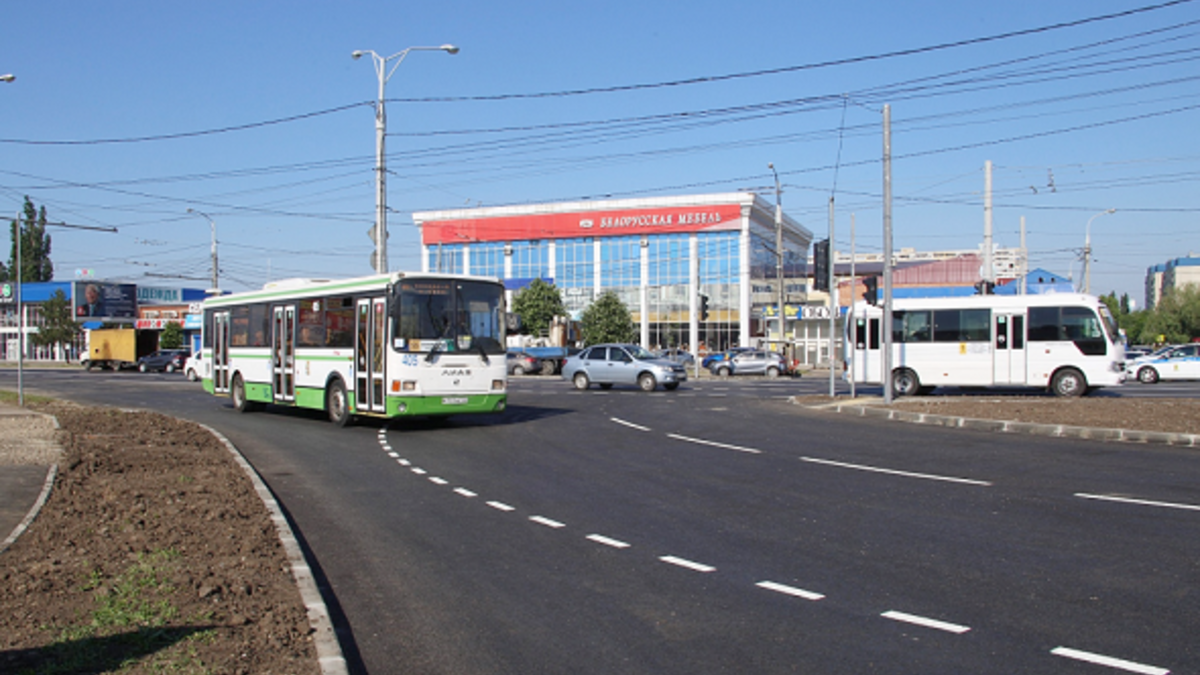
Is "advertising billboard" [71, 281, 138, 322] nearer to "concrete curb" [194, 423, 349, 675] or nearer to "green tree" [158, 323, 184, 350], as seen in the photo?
"green tree" [158, 323, 184, 350]

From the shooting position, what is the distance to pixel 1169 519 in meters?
8.30

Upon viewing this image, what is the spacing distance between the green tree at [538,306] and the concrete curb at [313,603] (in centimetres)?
6472

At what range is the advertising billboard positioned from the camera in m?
88.9

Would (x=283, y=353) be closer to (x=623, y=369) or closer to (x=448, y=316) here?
(x=448, y=316)

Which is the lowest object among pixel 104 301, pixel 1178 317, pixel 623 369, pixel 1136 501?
pixel 1136 501

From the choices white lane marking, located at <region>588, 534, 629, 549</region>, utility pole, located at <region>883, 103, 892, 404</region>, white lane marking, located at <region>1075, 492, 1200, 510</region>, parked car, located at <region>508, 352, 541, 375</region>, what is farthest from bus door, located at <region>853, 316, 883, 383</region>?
parked car, located at <region>508, 352, 541, 375</region>

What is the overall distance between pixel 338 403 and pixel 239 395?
5.80 meters

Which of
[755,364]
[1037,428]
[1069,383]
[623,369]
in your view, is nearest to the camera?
[1037,428]

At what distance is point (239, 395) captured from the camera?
23688 millimetres

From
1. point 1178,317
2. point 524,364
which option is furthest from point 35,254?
point 1178,317

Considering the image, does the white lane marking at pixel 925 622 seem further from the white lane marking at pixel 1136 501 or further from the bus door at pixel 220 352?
the bus door at pixel 220 352

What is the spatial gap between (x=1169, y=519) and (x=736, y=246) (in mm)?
74102

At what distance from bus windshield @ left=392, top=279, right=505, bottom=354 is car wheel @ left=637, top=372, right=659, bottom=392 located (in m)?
12.1

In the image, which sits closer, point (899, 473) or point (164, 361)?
point (899, 473)
